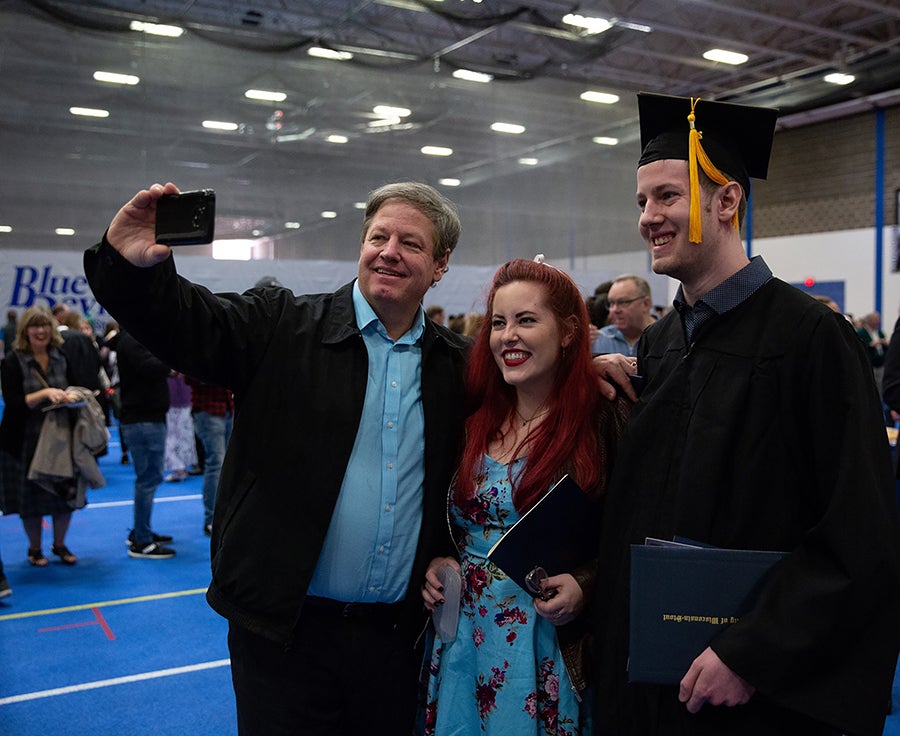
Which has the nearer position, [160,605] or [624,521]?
[624,521]

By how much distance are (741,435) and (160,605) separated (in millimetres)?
4391

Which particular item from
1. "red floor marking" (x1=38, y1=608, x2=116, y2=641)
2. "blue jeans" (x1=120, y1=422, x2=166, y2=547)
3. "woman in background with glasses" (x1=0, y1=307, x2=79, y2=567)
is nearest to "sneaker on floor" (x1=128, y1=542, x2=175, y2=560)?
"blue jeans" (x1=120, y1=422, x2=166, y2=547)

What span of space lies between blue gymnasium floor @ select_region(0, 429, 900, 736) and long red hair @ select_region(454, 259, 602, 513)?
7.23ft

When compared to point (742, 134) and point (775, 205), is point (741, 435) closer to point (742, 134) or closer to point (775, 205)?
point (742, 134)

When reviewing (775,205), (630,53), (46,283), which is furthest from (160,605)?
(775,205)

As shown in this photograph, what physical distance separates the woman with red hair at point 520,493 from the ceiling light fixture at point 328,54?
1076 centimetres

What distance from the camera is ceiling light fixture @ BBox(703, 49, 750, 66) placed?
14.6 meters

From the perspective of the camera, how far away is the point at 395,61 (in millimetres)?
12195

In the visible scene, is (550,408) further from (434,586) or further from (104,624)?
(104,624)

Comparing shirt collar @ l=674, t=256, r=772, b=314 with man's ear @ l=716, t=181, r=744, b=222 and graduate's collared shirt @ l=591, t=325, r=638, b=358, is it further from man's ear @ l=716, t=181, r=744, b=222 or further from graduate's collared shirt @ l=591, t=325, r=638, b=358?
graduate's collared shirt @ l=591, t=325, r=638, b=358

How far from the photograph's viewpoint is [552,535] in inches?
69.1

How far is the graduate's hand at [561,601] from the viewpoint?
1.79 meters

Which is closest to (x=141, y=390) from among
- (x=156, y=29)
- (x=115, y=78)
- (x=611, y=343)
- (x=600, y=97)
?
(x=611, y=343)

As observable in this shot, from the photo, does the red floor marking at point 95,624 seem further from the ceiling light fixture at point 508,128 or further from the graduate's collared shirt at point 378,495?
the ceiling light fixture at point 508,128
